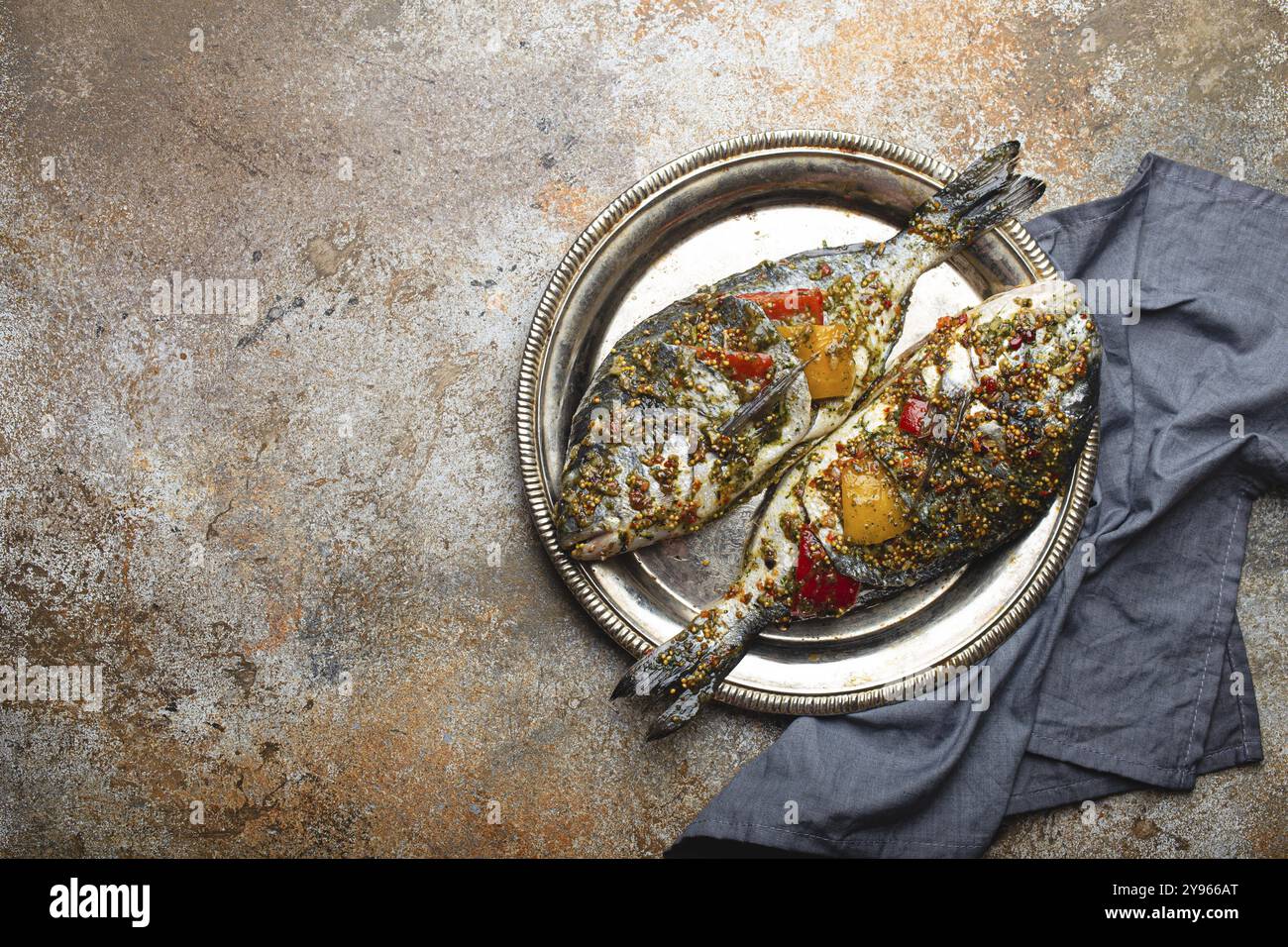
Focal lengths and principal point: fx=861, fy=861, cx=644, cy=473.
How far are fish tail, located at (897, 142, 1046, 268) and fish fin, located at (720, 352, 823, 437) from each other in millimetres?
597

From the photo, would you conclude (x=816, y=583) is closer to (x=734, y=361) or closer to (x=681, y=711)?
(x=681, y=711)

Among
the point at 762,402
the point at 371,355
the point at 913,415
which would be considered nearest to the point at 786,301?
the point at 762,402

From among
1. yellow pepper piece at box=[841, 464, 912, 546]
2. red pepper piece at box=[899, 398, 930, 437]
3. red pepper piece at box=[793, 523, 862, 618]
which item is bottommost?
red pepper piece at box=[793, 523, 862, 618]

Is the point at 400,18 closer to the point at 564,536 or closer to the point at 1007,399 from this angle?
the point at 564,536

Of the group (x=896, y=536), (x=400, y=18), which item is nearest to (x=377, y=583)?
(x=896, y=536)

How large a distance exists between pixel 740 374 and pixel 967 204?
0.95 m

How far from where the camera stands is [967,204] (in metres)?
2.76

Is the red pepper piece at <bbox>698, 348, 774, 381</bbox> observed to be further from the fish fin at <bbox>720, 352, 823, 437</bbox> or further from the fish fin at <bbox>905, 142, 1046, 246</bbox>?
the fish fin at <bbox>905, 142, 1046, 246</bbox>

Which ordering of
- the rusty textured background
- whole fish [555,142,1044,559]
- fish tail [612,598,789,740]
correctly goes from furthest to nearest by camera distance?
1. the rusty textured background
2. fish tail [612,598,789,740]
3. whole fish [555,142,1044,559]

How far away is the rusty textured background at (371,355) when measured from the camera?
302cm

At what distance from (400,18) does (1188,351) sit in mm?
2952

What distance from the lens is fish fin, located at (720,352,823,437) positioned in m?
2.58

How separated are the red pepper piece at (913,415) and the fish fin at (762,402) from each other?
1.13 feet

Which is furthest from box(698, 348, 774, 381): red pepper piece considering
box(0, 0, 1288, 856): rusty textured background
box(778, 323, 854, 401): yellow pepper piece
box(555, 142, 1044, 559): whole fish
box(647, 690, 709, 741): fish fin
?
box(647, 690, 709, 741): fish fin
